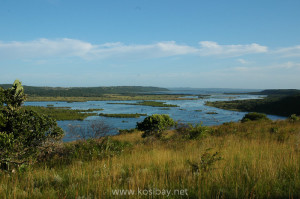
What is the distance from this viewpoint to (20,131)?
5344mm

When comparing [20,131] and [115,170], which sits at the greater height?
[20,131]

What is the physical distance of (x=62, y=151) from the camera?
266 inches

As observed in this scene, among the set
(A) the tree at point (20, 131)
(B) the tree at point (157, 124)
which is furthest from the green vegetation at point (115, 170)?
(B) the tree at point (157, 124)

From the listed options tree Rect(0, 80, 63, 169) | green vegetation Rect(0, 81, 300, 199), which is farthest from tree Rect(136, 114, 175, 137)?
tree Rect(0, 80, 63, 169)

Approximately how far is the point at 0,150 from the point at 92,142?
3.11 metres

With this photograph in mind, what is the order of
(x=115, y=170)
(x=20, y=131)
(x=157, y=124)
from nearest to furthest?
(x=115, y=170), (x=20, y=131), (x=157, y=124)

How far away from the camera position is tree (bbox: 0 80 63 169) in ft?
15.7

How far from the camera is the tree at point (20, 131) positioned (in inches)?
188

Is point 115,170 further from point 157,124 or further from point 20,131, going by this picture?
point 157,124

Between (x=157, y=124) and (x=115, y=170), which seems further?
(x=157, y=124)

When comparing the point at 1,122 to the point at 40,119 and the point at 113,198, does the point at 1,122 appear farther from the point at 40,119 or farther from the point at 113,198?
the point at 113,198

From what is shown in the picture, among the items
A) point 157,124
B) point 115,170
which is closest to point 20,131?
point 115,170

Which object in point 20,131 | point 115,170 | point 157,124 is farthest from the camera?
point 157,124

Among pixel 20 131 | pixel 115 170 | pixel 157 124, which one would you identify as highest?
pixel 20 131
